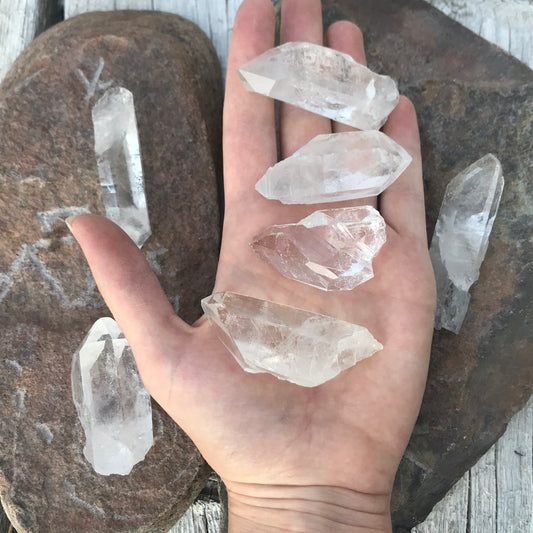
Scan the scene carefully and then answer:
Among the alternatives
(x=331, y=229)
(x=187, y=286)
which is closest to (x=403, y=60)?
(x=331, y=229)

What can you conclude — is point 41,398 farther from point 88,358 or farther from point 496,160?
point 496,160

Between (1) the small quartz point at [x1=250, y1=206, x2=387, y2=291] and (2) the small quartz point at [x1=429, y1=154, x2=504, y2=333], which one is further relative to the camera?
(2) the small quartz point at [x1=429, y1=154, x2=504, y2=333]

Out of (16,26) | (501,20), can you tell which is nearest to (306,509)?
(501,20)

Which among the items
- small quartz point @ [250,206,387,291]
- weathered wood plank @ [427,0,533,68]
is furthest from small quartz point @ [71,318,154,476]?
weathered wood plank @ [427,0,533,68]

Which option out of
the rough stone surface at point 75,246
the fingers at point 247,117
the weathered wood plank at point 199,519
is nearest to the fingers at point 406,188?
the fingers at point 247,117

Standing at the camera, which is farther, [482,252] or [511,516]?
[511,516]

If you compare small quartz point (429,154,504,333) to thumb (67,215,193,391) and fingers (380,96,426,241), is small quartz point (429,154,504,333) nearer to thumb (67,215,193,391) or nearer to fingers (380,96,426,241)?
fingers (380,96,426,241)

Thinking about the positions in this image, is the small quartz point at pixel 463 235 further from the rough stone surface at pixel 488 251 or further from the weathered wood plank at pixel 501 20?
the weathered wood plank at pixel 501 20
